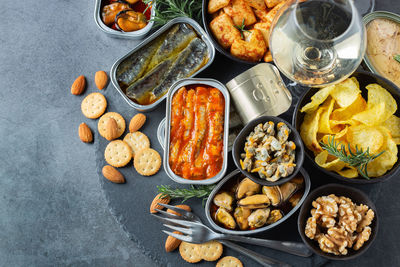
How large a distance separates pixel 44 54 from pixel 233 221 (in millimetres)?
1485

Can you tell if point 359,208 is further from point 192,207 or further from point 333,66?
point 192,207

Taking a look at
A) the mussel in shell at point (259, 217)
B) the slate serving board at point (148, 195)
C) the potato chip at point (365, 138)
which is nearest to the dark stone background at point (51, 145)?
the slate serving board at point (148, 195)

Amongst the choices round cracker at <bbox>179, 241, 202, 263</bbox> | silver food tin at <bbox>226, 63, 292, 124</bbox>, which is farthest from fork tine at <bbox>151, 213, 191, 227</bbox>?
silver food tin at <bbox>226, 63, 292, 124</bbox>

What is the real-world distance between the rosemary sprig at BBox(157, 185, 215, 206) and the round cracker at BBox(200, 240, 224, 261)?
0.23 m

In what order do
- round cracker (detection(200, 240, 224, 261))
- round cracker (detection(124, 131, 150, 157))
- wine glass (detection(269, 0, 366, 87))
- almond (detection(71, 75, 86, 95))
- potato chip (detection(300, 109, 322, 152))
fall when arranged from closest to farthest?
wine glass (detection(269, 0, 366, 87)) < potato chip (detection(300, 109, 322, 152)) < round cracker (detection(200, 240, 224, 261)) < round cracker (detection(124, 131, 150, 157)) < almond (detection(71, 75, 86, 95))

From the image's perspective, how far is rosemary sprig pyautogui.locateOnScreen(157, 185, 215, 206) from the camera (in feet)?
5.93

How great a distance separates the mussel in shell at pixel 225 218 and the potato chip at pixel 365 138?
63 centimetres

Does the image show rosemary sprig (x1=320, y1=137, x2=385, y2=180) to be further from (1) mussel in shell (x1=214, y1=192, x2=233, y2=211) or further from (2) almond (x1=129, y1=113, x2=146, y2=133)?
(2) almond (x1=129, y1=113, x2=146, y2=133)

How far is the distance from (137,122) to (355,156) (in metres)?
1.07

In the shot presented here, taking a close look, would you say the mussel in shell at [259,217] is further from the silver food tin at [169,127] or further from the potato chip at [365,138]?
the potato chip at [365,138]

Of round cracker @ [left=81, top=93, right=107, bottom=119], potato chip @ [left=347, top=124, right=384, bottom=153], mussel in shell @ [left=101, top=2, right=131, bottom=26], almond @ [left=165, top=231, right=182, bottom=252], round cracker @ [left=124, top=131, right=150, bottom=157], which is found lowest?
almond @ [left=165, top=231, right=182, bottom=252]

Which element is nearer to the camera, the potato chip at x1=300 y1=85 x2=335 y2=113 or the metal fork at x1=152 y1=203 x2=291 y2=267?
the potato chip at x1=300 y1=85 x2=335 y2=113

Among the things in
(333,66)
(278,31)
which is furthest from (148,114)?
(333,66)

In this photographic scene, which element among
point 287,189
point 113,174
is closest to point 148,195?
point 113,174
